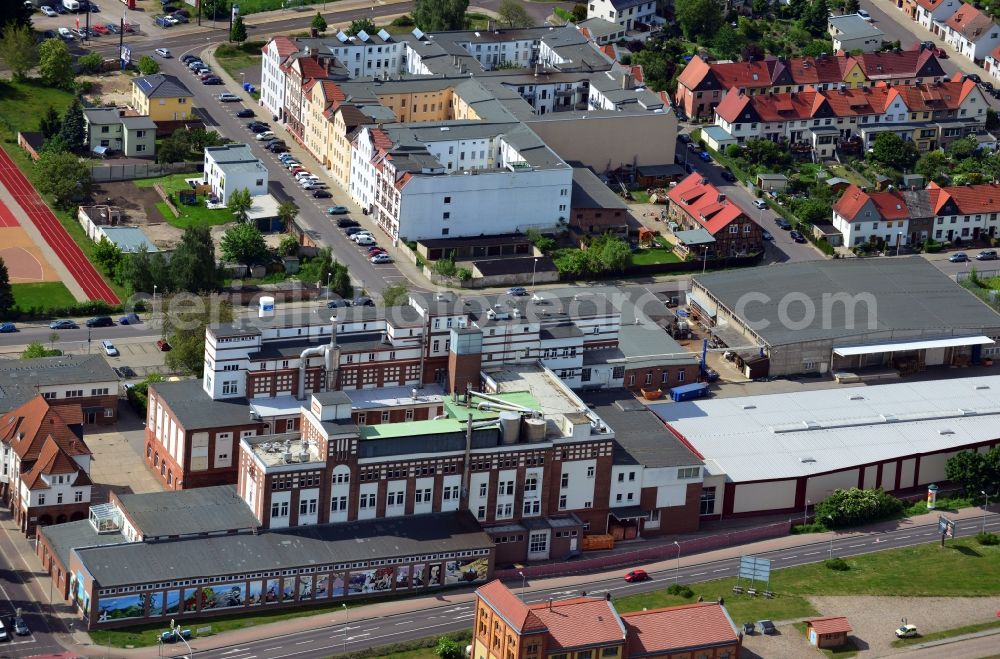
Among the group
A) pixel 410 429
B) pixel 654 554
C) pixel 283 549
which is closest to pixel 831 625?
pixel 654 554

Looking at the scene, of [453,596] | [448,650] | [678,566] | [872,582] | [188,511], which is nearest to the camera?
[448,650]

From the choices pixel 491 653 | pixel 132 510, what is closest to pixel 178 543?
pixel 132 510

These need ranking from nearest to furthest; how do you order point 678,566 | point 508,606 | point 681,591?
point 508,606
point 681,591
point 678,566

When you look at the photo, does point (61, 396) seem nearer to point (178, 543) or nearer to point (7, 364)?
point (7, 364)

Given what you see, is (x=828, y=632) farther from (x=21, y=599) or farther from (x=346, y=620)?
(x=21, y=599)

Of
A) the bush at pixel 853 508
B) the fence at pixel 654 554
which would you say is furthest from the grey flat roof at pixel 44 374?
the bush at pixel 853 508
